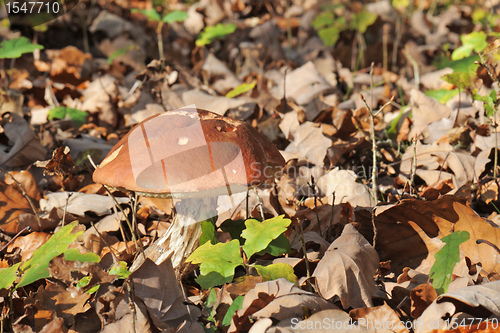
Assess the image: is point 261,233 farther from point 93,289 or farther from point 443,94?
point 443,94

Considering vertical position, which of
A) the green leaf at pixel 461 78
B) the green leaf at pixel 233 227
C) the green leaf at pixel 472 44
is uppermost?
the green leaf at pixel 461 78

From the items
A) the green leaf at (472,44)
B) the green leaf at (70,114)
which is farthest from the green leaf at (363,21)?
the green leaf at (70,114)

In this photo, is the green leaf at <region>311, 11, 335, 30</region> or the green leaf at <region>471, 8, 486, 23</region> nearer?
the green leaf at <region>311, 11, 335, 30</region>

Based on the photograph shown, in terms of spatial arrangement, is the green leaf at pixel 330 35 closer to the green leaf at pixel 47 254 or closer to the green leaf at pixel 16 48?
the green leaf at pixel 16 48

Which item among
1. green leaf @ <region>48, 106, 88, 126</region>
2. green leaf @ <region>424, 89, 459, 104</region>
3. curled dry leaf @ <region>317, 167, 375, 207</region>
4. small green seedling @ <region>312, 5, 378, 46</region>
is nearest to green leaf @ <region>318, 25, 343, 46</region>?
small green seedling @ <region>312, 5, 378, 46</region>

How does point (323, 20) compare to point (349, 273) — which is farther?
point (323, 20)

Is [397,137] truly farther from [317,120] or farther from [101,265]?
[101,265]

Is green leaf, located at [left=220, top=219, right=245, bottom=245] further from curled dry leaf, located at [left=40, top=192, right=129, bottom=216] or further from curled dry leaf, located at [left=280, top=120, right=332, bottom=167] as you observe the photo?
curled dry leaf, located at [left=280, top=120, right=332, bottom=167]

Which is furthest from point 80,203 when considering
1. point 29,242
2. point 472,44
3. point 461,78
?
point 472,44
